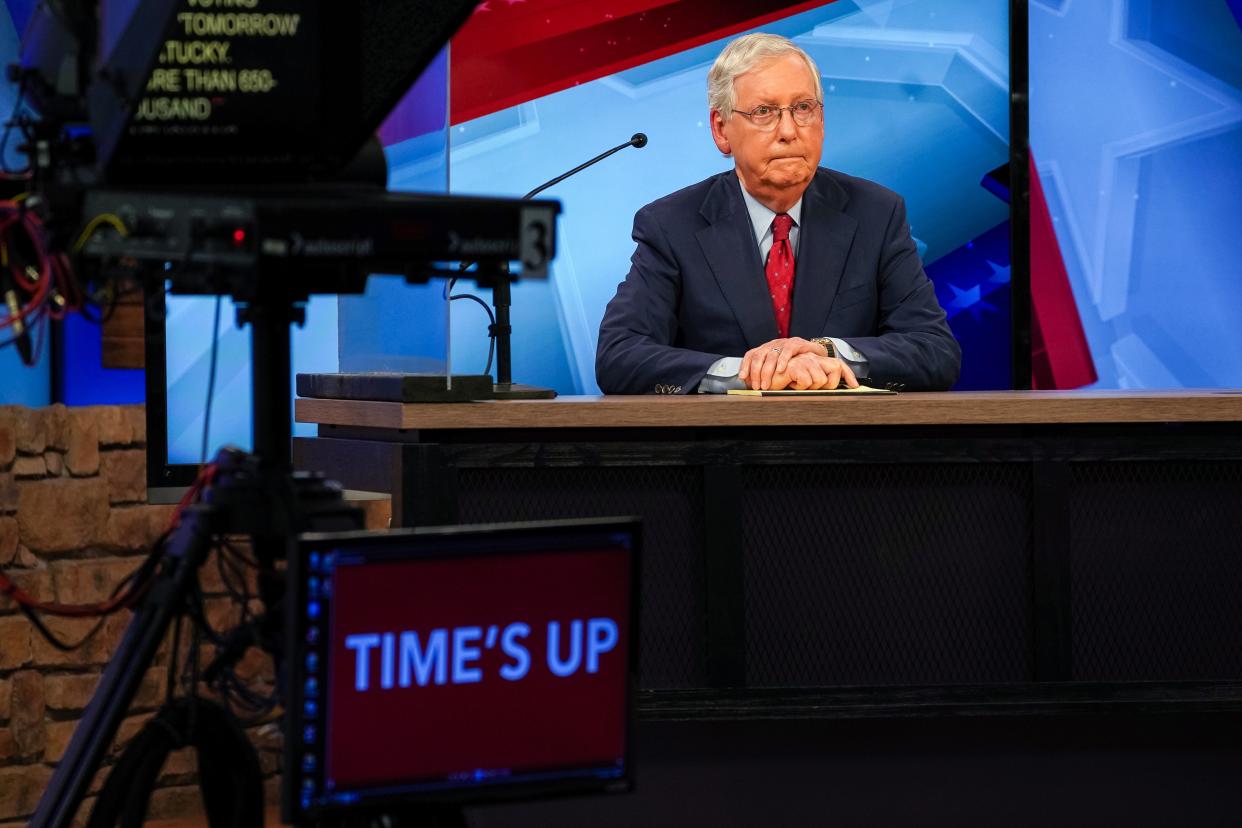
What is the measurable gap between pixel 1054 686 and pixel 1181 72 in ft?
10.0

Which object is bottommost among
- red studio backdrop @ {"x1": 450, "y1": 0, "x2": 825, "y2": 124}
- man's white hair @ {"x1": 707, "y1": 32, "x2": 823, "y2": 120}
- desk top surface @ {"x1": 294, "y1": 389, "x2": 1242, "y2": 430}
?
desk top surface @ {"x1": 294, "y1": 389, "x2": 1242, "y2": 430}

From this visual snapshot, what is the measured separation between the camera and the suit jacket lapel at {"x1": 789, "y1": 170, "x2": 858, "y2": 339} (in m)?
3.17

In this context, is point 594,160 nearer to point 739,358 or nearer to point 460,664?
point 739,358

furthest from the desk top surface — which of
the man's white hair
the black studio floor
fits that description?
the man's white hair

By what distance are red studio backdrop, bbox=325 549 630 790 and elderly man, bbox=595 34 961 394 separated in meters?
1.79

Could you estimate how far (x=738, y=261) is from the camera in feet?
10.5

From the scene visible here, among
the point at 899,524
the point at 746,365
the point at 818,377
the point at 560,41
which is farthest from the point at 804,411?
the point at 560,41

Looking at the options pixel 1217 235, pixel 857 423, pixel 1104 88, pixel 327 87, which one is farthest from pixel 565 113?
pixel 327 87

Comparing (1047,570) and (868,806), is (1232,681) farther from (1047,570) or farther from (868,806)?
(868,806)

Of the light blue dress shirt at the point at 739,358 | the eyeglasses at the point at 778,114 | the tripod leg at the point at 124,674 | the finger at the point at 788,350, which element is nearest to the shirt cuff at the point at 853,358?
the light blue dress shirt at the point at 739,358

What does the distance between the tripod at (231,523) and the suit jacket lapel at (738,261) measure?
6.38ft

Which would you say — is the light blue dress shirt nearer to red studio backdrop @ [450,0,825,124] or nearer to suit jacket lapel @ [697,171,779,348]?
suit jacket lapel @ [697,171,779,348]

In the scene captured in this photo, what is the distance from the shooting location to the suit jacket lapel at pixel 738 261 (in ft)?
10.4

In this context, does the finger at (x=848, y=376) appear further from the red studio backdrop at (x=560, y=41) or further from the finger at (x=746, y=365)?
the red studio backdrop at (x=560, y=41)
